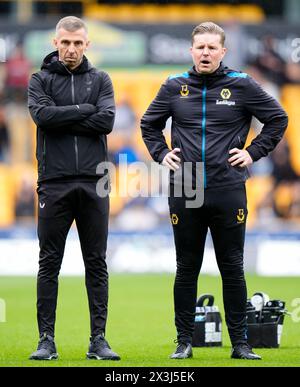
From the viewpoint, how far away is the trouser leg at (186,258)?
7.69 metres

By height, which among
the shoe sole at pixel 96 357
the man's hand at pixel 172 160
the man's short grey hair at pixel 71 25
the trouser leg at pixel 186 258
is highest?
the man's short grey hair at pixel 71 25

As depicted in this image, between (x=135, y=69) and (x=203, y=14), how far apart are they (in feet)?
6.74

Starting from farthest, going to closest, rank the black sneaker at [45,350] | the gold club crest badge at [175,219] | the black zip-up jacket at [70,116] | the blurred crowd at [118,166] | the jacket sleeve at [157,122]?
the blurred crowd at [118,166] → the jacket sleeve at [157,122] → the gold club crest badge at [175,219] → the black zip-up jacket at [70,116] → the black sneaker at [45,350]

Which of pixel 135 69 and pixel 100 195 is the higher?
pixel 135 69

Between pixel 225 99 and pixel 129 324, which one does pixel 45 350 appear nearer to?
pixel 225 99

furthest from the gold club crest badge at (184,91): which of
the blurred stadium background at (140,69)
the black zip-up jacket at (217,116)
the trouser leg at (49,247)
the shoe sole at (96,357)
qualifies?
the blurred stadium background at (140,69)

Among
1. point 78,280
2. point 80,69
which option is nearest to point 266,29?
point 78,280

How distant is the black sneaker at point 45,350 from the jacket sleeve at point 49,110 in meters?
1.41

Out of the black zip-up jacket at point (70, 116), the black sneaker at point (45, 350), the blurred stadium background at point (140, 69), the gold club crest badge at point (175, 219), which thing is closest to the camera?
the black sneaker at point (45, 350)

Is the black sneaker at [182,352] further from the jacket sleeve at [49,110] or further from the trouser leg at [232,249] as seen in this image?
the jacket sleeve at [49,110]

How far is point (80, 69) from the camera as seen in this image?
777 centimetres

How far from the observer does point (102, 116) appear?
7.66m

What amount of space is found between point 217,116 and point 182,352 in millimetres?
1623
